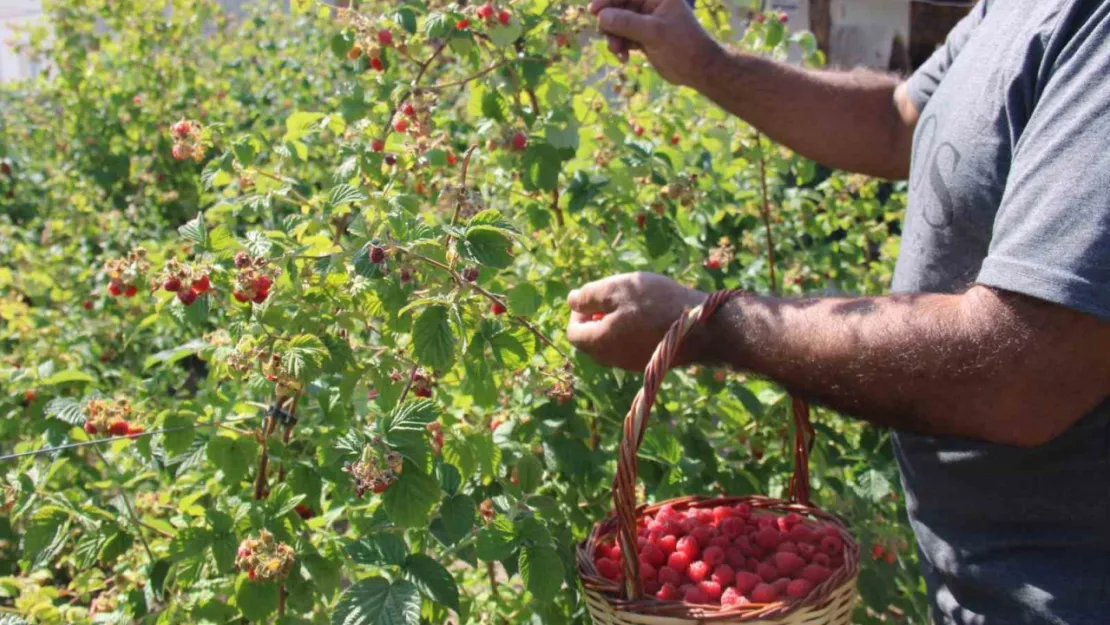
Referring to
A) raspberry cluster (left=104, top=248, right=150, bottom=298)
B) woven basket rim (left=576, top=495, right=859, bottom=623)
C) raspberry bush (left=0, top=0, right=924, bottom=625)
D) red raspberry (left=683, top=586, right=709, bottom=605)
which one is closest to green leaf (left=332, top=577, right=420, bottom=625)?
raspberry bush (left=0, top=0, right=924, bottom=625)

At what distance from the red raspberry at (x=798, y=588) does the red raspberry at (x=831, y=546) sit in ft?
0.43

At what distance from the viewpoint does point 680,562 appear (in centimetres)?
143

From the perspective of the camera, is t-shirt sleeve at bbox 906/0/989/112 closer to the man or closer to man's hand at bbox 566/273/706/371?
the man

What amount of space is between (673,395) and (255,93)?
3.86 m

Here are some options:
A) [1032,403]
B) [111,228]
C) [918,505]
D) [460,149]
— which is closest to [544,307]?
[918,505]

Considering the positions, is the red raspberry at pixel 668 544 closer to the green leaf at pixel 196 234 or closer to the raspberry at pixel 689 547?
the raspberry at pixel 689 547

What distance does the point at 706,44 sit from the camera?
221 centimetres

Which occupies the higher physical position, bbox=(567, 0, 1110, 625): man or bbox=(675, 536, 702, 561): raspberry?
bbox=(567, 0, 1110, 625): man

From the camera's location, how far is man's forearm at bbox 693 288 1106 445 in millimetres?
1220

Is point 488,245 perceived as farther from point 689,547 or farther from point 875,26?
point 875,26

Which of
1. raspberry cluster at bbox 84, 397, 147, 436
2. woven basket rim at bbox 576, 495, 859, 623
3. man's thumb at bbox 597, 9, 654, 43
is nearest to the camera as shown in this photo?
woven basket rim at bbox 576, 495, 859, 623

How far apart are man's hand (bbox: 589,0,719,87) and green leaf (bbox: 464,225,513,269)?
0.85 meters

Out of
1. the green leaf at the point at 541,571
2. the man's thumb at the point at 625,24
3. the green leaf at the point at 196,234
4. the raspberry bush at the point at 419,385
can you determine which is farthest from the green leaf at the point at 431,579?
the man's thumb at the point at 625,24

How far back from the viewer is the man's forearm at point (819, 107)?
2178mm
